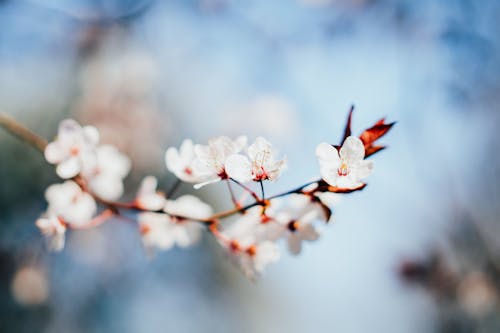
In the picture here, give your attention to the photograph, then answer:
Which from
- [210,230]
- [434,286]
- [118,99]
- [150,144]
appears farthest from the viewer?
[150,144]

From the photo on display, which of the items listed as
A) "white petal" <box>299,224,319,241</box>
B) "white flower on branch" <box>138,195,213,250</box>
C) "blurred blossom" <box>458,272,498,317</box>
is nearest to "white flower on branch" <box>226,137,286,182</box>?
"white petal" <box>299,224,319,241</box>

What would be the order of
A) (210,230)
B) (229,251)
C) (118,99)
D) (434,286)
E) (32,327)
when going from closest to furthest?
1. (210,230)
2. (229,251)
3. (434,286)
4. (118,99)
5. (32,327)

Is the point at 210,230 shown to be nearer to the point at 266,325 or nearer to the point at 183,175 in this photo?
the point at 183,175

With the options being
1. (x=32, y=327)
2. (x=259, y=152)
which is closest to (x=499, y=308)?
(x=259, y=152)

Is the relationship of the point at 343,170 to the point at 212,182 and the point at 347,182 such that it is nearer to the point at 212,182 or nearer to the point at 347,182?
the point at 347,182

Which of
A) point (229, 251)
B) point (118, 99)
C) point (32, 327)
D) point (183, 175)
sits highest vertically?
point (183, 175)

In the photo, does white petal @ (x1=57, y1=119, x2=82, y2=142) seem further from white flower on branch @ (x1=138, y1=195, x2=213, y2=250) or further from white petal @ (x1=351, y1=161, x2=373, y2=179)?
white petal @ (x1=351, y1=161, x2=373, y2=179)

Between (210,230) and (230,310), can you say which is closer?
(210,230)
